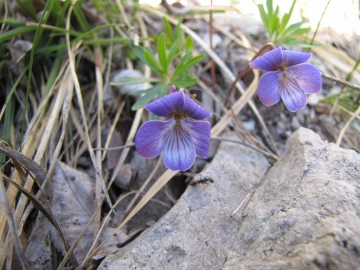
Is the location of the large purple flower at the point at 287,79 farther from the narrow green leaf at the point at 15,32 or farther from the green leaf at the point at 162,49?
the narrow green leaf at the point at 15,32

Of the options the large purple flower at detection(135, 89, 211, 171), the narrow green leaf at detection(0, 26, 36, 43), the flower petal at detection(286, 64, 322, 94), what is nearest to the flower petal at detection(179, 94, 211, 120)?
the large purple flower at detection(135, 89, 211, 171)

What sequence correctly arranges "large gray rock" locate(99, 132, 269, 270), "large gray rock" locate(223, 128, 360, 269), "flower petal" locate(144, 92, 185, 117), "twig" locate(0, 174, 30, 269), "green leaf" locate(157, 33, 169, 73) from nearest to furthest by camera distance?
"large gray rock" locate(223, 128, 360, 269)
"twig" locate(0, 174, 30, 269)
"large gray rock" locate(99, 132, 269, 270)
"flower petal" locate(144, 92, 185, 117)
"green leaf" locate(157, 33, 169, 73)

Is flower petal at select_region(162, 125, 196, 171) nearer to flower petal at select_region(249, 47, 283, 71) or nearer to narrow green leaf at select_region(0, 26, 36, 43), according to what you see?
flower petal at select_region(249, 47, 283, 71)

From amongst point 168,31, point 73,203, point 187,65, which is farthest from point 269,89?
point 73,203

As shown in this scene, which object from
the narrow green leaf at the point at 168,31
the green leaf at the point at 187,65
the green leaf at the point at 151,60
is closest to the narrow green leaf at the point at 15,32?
the green leaf at the point at 151,60

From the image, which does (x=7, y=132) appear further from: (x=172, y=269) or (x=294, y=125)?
(x=294, y=125)

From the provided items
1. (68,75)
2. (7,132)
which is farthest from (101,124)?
(7,132)
